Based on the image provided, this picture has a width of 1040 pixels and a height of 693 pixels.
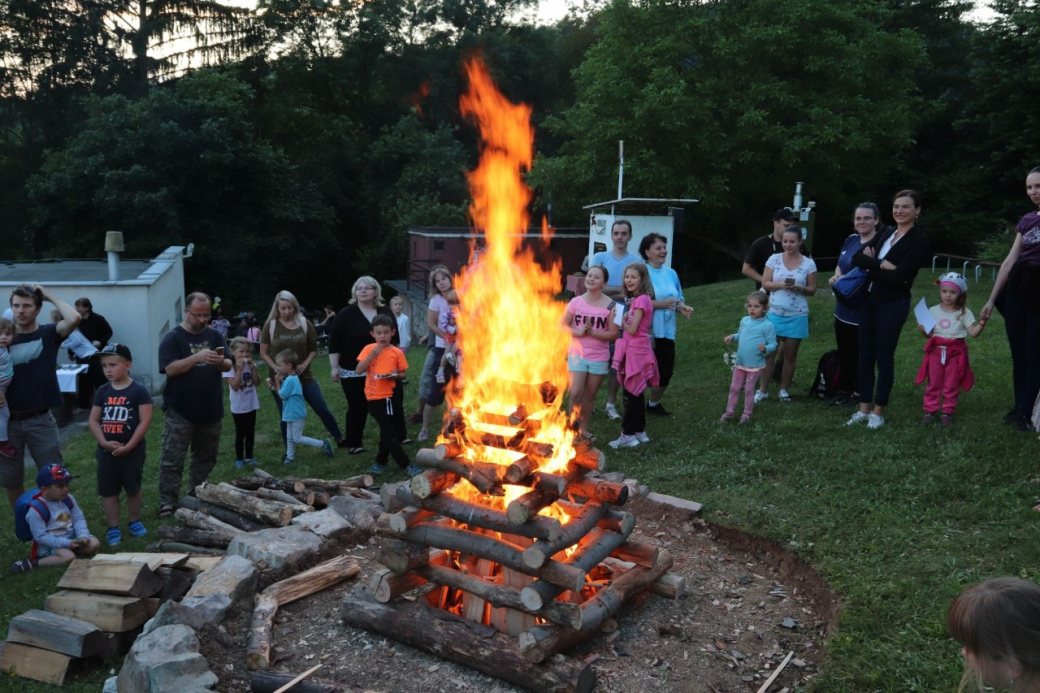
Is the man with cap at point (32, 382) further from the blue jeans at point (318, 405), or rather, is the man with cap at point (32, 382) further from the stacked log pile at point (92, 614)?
the blue jeans at point (318, 405)

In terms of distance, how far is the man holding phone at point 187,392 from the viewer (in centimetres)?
753

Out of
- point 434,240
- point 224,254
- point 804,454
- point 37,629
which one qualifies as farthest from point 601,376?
point 224,254

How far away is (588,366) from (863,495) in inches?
115

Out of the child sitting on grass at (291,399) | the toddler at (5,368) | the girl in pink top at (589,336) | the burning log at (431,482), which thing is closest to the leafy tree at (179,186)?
the child sitting on grass at (291,399)

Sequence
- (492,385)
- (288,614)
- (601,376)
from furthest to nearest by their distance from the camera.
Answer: (601,376) < (492,385) < (288,614)

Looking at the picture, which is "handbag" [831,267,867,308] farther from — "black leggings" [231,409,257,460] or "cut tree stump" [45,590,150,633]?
"cut tree stump" [45,590,150,633]

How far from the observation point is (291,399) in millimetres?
9438

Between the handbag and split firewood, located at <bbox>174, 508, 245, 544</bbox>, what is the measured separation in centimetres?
657

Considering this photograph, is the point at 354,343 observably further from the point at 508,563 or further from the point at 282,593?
the point at 508,563

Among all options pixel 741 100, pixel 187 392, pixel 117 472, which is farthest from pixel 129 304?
pixel 741 100

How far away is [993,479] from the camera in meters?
6.53

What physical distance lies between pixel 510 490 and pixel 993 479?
4062mm

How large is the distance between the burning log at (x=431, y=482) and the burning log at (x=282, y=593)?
1137mm

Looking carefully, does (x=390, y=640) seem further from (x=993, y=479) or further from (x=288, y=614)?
(x=993, y=479)
